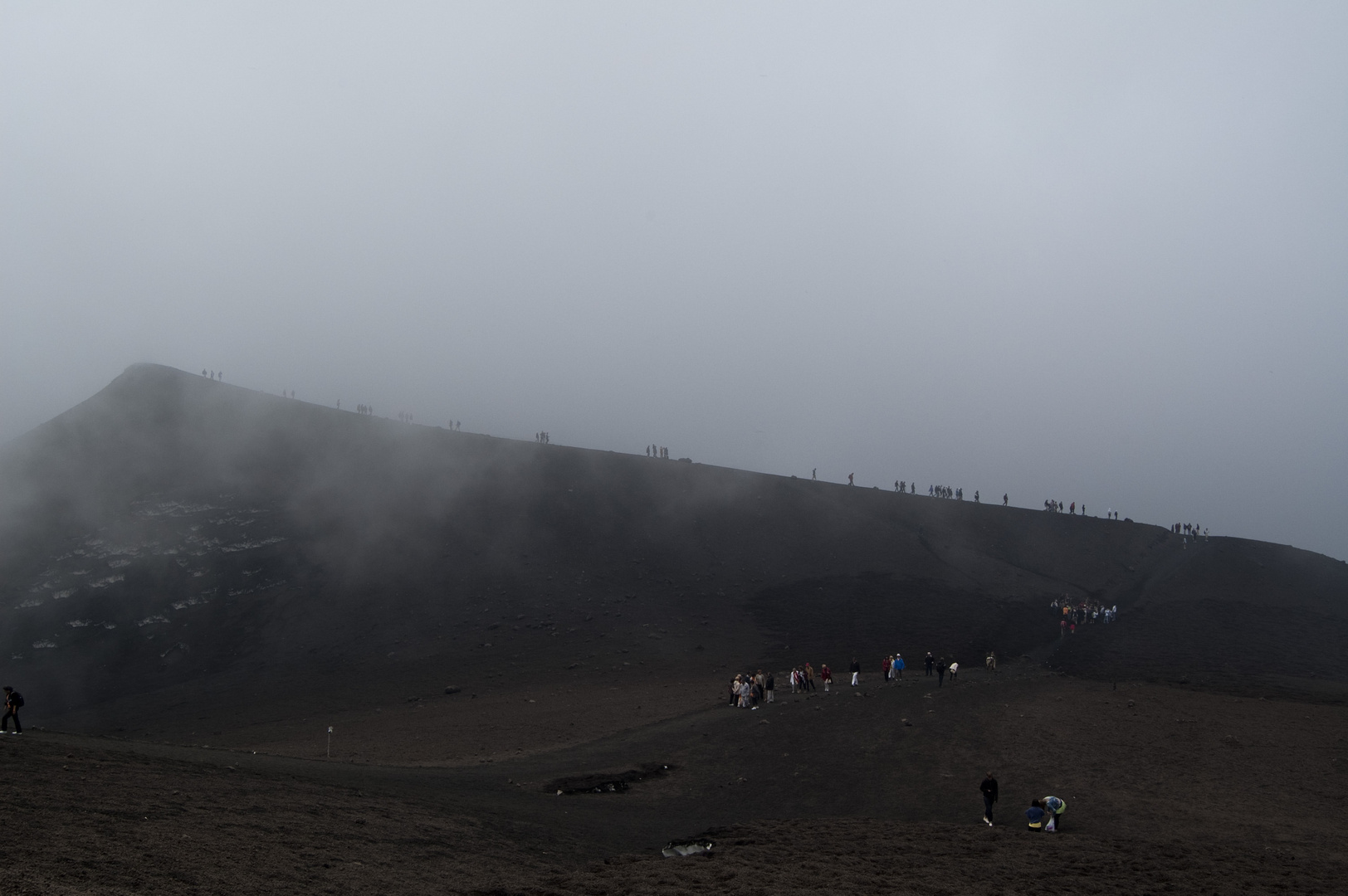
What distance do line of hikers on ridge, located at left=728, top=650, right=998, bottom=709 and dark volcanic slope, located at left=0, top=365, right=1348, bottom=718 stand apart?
2.98 metres

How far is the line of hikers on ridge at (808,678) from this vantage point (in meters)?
30.3

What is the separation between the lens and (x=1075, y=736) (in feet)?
80.4

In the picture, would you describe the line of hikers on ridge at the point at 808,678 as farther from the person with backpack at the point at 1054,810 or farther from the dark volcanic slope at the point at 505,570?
the person with backpack at the point at 1054,810

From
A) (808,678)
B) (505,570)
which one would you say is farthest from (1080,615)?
(505,570)

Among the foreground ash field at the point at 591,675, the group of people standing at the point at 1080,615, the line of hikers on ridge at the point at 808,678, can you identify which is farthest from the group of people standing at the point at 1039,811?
the group of people standing at the point at 1080,615

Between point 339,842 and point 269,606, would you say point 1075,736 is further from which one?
point 269,606

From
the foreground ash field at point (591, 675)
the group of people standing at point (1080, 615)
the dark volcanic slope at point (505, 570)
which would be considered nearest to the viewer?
the foreground ash field at point (591, 675)

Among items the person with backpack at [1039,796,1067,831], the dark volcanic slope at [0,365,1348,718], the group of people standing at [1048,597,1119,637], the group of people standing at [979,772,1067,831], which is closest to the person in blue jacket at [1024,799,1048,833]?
the group of people standing at [979,772,1067,831]

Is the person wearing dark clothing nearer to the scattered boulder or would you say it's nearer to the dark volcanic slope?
the scattered boulder

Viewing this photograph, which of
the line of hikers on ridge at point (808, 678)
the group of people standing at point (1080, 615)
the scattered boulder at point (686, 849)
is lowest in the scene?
the scattered boulder at point (686, 849)

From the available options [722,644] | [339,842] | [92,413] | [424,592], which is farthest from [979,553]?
[92,413]

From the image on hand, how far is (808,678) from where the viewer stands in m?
32.8

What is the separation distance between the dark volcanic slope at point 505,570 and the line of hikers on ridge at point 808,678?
117 inches

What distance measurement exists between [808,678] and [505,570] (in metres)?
20.6
